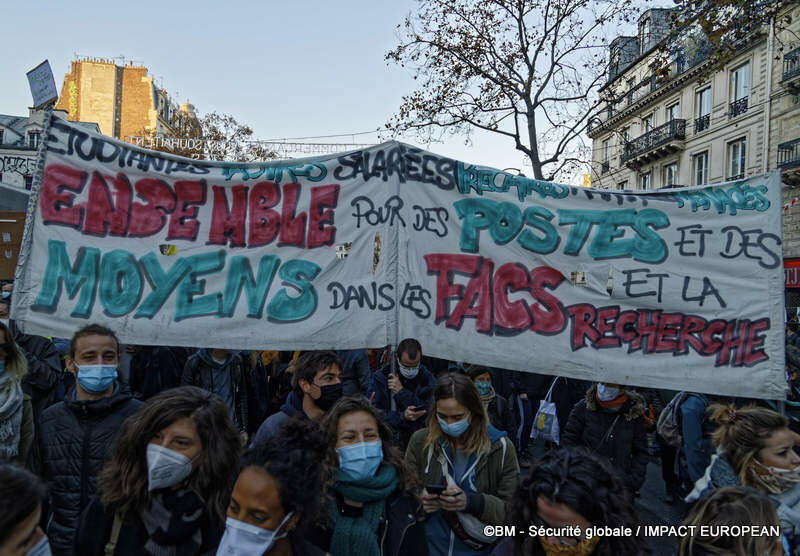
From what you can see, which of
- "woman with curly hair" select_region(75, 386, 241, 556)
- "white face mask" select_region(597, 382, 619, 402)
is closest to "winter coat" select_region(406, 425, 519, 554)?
"woman with curly hair" select_region(75, 386, 241, 556)

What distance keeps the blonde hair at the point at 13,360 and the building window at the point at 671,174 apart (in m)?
31.6

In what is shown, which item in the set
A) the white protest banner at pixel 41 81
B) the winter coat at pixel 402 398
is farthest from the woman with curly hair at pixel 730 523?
the white protest banner at pixel 41 81

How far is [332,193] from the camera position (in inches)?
158

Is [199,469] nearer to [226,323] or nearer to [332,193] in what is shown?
[226,323]

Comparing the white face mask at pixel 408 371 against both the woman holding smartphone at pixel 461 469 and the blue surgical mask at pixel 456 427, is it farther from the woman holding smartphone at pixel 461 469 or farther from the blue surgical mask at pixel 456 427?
the blue surgical mask at pixel 456 427

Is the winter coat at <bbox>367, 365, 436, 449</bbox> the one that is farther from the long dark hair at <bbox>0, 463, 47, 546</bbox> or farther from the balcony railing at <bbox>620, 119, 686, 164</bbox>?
the balcony railing at <bbox>620, 119, 686, 164</bbox>

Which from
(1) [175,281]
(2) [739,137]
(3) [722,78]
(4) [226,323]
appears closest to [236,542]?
(4) [226,323]

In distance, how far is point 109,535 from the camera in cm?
211

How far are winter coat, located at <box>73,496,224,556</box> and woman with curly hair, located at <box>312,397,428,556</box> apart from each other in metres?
0.43

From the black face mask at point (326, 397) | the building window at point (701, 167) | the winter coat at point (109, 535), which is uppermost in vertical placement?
the building window at point (701, 167)

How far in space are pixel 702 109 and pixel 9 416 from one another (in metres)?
30.9

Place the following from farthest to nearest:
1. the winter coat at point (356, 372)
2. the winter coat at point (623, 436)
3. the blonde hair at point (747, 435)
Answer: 1. the winter coat at point (356, 372)
2. the winter coat at point (623, 436)
3. the blonde hair at point (747, 435)

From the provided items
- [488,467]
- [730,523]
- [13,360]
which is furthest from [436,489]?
[13,360]

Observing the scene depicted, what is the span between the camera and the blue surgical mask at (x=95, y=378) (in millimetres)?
2986
